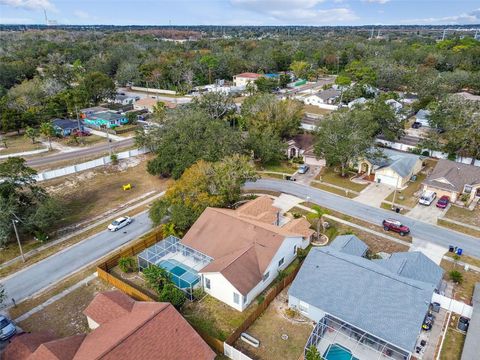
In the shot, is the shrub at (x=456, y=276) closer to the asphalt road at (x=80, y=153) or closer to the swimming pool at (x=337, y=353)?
the swimming pool at (x=337, y=353)

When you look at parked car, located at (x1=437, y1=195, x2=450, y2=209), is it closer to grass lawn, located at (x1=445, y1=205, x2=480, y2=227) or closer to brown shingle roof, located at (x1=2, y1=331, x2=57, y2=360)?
grass lawn, located at (x1=445, y1=205, x2=480, y2=227)

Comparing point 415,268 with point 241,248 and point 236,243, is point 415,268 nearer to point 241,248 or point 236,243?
point 241,248

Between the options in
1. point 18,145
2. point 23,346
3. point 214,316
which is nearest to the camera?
point 23,346

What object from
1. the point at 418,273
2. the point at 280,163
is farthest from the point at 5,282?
the point at 280,163

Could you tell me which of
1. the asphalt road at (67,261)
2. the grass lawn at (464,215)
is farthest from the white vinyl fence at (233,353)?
the grass lawn at (464,215)

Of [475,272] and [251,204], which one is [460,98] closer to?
[475,272]

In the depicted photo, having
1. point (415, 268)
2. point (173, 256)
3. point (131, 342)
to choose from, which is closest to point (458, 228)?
point (415, 268)
